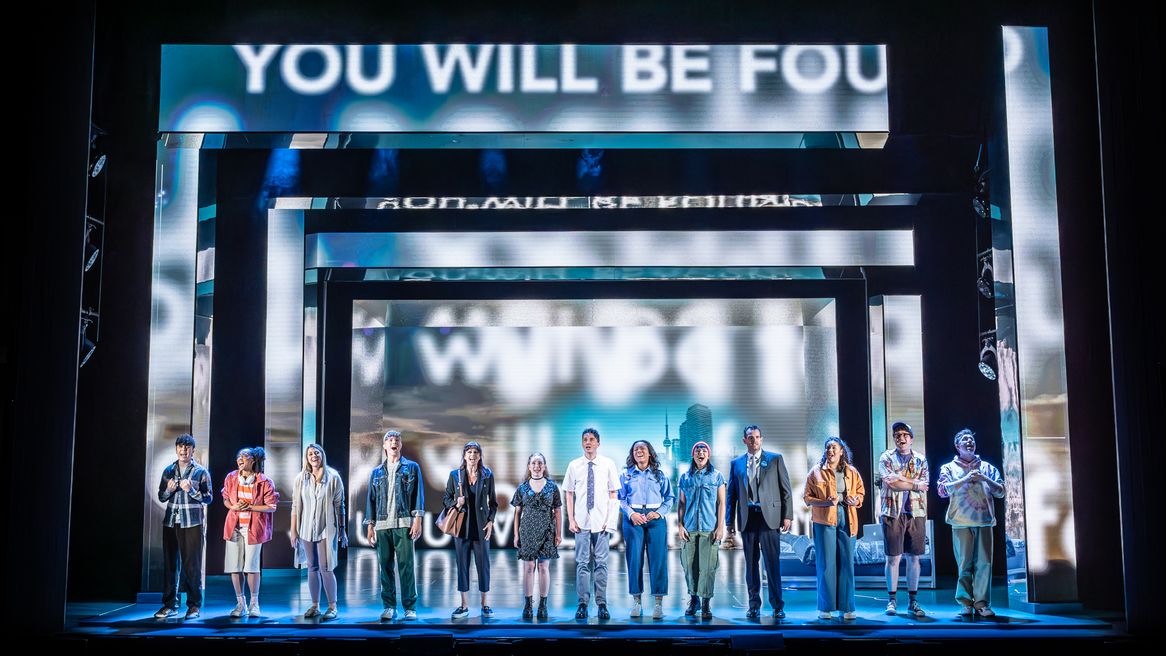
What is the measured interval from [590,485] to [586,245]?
10.8ft

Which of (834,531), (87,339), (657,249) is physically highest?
(657,249)

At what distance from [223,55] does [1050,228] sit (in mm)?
7251

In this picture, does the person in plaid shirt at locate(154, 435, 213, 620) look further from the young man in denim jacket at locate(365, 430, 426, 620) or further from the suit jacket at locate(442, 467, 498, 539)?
the suit jacket at locate(442, 467, 498, 539)

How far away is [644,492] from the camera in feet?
26.6

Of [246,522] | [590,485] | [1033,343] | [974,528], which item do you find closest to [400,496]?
[246,522]

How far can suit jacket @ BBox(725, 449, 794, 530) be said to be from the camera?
7.95 m

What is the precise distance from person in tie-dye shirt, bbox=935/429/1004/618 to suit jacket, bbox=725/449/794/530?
1.31 metres

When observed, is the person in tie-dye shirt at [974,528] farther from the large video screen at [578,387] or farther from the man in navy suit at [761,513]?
the large video screen at [578,387]

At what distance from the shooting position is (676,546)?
12594 millimetres

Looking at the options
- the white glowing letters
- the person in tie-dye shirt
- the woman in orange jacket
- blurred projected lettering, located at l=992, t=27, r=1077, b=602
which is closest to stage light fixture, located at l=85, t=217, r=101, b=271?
the white glowing letters

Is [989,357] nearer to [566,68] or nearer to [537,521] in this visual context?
[537,521]

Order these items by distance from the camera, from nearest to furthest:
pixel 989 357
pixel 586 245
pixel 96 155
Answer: pixel 96 155
pixel 989 357
pixel 586 245

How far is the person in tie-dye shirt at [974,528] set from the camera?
26.0 ft

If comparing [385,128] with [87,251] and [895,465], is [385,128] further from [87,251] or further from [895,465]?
[895,465]
